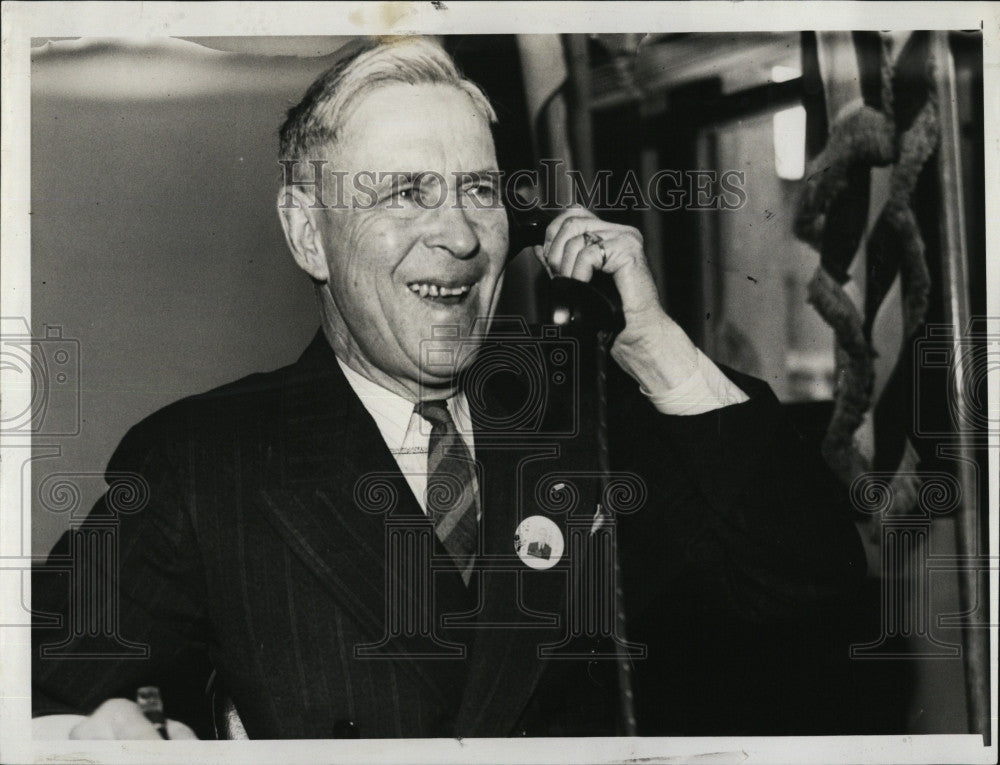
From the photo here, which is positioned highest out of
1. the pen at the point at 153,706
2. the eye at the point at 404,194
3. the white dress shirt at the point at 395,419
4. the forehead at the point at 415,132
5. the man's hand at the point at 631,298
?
the forehead at the point at 415,132

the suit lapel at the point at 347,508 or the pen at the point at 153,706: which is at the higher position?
the suit lapel at the point at 347,508

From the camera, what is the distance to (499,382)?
80.4 inches

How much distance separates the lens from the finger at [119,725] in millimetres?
2021

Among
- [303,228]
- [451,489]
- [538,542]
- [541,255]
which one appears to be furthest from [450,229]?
[538,542]

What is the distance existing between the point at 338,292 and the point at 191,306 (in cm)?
31

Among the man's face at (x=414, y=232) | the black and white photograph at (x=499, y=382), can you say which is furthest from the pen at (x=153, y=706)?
the man's face at (x=414, y=232)

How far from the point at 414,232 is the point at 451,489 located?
0.53 m

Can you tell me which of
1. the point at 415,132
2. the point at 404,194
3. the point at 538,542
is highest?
the point at 415,132

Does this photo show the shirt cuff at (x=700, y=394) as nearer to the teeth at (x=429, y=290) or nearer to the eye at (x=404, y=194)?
the teeth at (x=429, y=290)

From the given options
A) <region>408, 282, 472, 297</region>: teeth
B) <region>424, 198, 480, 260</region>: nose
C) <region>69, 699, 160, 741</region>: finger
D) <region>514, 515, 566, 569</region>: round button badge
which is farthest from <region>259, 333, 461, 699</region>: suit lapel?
<region>69, 699, 160, 741</region>: finger

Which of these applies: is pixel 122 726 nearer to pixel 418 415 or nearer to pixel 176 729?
pixel 176 729

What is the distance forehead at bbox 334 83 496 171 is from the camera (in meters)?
2.01

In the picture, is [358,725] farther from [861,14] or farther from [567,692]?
[861,14]

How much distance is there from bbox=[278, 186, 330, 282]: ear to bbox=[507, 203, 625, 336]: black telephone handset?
0.40 metres
